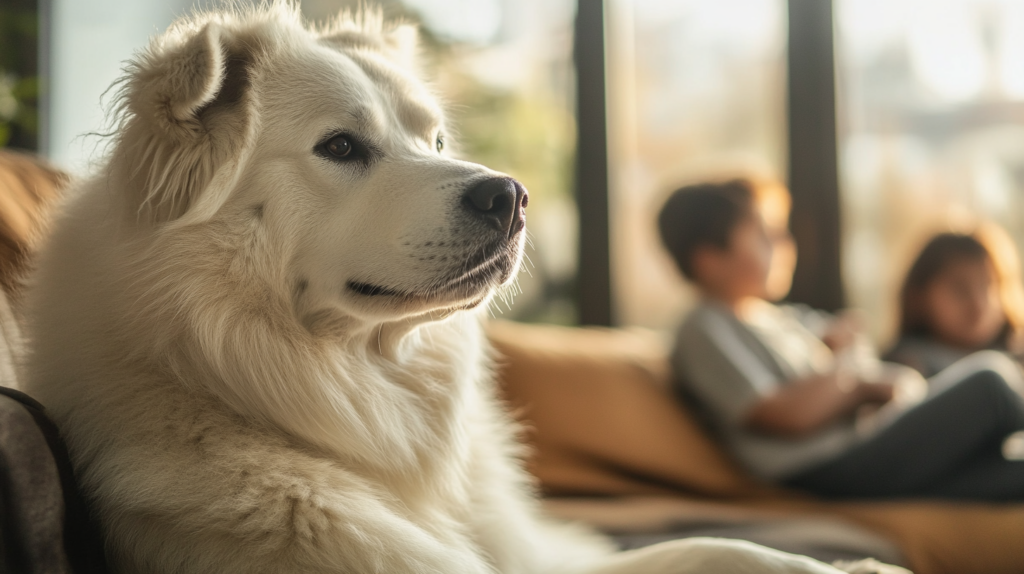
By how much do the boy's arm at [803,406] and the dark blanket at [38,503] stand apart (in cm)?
178

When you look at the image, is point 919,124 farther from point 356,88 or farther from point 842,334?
point 356,88

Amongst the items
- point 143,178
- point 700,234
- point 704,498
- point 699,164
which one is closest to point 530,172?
point 699,164

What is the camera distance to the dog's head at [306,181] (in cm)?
103

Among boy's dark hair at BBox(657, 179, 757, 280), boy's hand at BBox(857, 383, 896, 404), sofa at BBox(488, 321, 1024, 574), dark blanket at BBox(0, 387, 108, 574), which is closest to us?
dark blanket at BBox(0, 387, 108, 574)

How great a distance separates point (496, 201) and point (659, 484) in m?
1.46

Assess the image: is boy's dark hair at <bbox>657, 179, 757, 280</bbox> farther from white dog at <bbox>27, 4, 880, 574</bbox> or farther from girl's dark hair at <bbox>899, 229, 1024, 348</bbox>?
white dog at <bbox>27, 4, 880, 574</bbox>

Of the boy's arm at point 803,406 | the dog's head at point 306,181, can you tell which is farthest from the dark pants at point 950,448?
the dog's head at point 306,181

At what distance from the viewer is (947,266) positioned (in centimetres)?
279

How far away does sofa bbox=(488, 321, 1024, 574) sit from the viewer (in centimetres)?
181

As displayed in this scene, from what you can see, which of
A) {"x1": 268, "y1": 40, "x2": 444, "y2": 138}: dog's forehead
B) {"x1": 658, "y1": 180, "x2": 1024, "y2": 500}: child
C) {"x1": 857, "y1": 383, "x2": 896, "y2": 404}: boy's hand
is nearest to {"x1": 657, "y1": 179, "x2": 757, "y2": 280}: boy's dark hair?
{"x1": 658, "y1": 180, "x2": 1024, "y2": 500}: child

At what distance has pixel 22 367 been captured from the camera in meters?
1.14

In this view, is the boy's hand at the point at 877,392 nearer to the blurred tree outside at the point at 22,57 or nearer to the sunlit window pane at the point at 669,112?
the sunlit window pane at the point at 669,112

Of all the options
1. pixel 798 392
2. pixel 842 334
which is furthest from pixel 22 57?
pixel 842 334

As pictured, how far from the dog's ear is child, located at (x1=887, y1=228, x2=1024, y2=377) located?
2.60 meters
